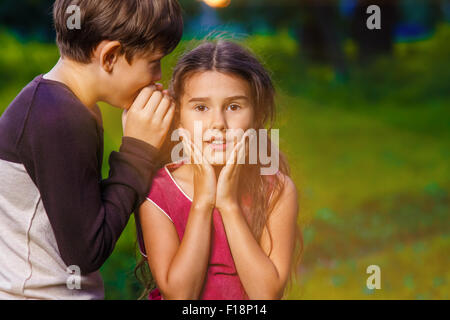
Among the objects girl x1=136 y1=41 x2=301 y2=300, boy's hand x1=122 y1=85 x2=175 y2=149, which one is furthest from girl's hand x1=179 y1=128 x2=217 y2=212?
boy's hand x1=122 y1=85 x2=175 y2=149

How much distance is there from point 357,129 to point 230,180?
368cm

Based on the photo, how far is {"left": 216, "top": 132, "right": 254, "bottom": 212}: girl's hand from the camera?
65.7 inches

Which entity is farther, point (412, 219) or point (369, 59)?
point (369, 59)

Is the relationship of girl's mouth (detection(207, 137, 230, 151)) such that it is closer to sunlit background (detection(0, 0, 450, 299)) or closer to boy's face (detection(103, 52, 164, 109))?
boy's face (detection(103, 52, 164, 109))

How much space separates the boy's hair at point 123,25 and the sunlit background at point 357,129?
957mm

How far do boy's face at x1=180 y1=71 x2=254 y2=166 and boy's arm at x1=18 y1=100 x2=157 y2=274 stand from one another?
0.84 ft

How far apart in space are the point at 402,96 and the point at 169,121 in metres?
4.50

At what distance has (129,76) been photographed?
1682 millimetres

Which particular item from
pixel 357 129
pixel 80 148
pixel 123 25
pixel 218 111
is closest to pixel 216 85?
pixel 218 111

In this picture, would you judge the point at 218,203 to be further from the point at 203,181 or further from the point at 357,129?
the point at 357,129

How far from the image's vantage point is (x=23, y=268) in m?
1.64

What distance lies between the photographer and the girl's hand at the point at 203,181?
1.68 meters
